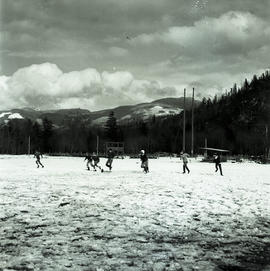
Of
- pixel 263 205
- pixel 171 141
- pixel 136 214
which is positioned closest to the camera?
pixel 136 214

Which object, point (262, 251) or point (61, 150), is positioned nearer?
point (262, 251)

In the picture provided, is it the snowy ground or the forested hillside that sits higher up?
the forested hillside

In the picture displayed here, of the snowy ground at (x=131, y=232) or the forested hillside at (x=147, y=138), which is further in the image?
the forested hillside at (x=147, y=138)

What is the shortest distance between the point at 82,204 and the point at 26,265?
7.01 meters

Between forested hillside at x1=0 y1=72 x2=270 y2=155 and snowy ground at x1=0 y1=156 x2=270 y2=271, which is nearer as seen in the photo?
snowy ground at x1=0 y1=156 x2=270 y2=271

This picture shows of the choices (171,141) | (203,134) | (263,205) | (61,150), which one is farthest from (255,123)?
(263,205)

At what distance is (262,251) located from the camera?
30.5 feet

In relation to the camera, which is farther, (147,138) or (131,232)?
(147,138)

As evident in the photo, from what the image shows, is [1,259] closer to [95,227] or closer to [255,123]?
[95,227]

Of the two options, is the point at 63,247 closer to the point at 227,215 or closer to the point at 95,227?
the point at 95,227

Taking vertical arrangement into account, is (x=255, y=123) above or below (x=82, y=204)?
above

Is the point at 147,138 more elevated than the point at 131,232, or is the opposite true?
the point at 147,138

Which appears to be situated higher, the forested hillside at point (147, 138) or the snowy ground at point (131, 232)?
the forested hillside at point (147, 138)

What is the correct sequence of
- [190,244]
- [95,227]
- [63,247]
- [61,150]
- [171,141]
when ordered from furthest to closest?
1. [61,150]
2. [171,141]
3. [95,227]
4. [190,244]
5. [63,247]
